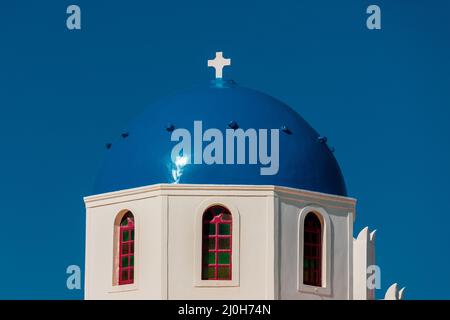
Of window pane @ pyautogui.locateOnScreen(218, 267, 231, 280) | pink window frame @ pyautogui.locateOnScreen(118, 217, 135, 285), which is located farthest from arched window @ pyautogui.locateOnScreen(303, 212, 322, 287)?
pink window frame @ pyautogui.locateOnScreen(118, 217, 135, 285)

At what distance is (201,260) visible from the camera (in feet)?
232

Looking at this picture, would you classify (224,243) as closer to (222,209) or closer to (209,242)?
(209,242)

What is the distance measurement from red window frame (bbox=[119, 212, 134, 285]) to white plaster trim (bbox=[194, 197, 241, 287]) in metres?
2.01

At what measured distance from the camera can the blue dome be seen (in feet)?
234

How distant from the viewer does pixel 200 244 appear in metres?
70.8

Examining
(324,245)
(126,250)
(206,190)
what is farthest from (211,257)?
(324,245)

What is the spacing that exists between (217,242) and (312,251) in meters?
2.83

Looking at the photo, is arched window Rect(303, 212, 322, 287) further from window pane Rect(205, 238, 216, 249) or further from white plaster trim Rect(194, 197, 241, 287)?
window pane Rect(205, 238, 216, 249)

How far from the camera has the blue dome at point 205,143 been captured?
7125cm

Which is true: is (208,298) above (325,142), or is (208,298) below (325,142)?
below

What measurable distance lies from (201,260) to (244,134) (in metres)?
3.72

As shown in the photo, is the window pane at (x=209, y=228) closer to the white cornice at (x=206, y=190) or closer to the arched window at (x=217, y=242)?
the arched window at (x=217, y=242)
